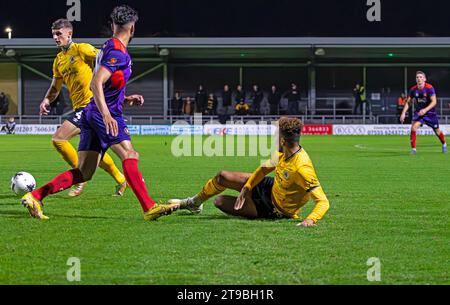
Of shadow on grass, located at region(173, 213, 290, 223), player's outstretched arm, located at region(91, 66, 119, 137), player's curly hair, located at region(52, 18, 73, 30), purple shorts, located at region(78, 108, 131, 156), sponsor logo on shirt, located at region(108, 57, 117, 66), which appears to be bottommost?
shadow on grass, located at region(173, 213, 290, 223)

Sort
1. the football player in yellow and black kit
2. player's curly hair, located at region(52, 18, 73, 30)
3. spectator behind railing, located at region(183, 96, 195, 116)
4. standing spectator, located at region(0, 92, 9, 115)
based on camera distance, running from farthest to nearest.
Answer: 1. standing spectator, located at region(0, 92, 9, 115)
2. spectator behind railing, located at region(183, 96, 195, 116)
3. the football player in yellow and black kit
4. player's curly hair, located at region(52, 18, 73, 30)

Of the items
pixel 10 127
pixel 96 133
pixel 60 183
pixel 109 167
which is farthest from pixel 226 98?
pixel 96 133

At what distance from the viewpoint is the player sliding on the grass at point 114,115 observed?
850cm

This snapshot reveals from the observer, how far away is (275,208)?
8875mm

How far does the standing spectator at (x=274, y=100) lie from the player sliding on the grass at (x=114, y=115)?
3577 cm

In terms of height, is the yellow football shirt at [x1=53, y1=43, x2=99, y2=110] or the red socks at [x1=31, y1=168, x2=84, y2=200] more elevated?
the yellow football shirt at [x1=53, y1=43, x2=99, y2=110]

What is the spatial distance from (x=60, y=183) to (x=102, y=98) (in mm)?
1538

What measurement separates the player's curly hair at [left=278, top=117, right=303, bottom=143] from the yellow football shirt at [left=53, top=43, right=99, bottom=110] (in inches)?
142

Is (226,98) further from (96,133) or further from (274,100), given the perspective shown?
(96,133)

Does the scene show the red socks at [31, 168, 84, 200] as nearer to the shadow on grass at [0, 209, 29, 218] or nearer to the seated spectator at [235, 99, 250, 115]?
the shadow on grass at [0, 209, 29, 218]

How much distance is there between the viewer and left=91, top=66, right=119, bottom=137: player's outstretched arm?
27.5ft

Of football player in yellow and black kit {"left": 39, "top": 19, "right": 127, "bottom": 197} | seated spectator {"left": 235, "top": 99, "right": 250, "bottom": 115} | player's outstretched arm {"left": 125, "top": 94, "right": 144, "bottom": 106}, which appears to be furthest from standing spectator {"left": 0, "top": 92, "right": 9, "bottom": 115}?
player's outstretched arm {"left": 125, "top": 94, "right": 144, "bottom": 106}

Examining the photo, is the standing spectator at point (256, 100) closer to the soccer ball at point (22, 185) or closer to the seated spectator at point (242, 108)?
the seated spectator at point (242, 108)
